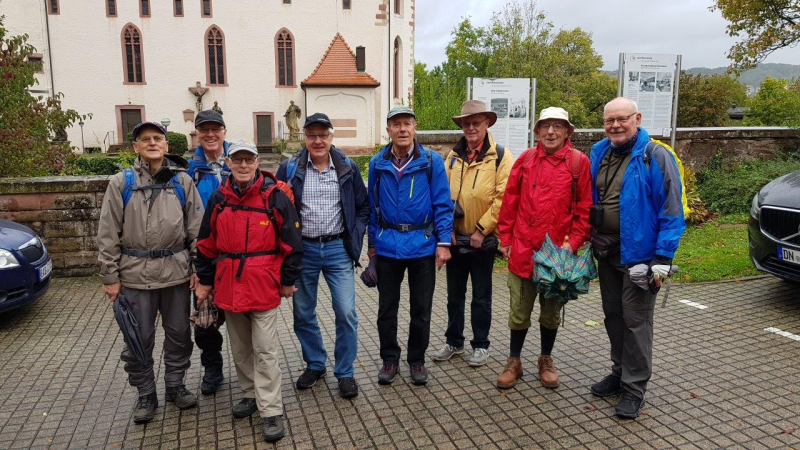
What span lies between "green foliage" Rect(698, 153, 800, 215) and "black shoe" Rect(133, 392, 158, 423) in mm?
10750

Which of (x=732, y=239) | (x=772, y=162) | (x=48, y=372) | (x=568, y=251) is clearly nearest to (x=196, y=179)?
(x=48, y=372)

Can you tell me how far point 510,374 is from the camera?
4.49 metres

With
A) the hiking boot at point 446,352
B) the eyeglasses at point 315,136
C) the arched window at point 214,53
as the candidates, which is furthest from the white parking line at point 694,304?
the arched window at point 214,53

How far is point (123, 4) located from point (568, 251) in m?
34.3

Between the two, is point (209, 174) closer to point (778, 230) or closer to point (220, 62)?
point (778, 230)

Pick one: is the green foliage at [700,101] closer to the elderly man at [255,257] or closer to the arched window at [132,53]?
the elderly man at [255,257]

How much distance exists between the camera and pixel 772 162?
12.1m

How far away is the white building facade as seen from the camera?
3172 centimetres

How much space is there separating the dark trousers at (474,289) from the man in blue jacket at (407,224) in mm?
358

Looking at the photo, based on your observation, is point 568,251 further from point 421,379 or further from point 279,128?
point 279,128

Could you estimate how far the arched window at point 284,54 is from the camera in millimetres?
32750

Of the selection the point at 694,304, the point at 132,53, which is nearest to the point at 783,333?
the point at 694,304

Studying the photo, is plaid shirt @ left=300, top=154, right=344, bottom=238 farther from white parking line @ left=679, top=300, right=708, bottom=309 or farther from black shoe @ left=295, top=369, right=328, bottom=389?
white parking line @ left=679, top=300, right=708, bottom=309

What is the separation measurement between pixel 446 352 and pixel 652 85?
7.49 metres
